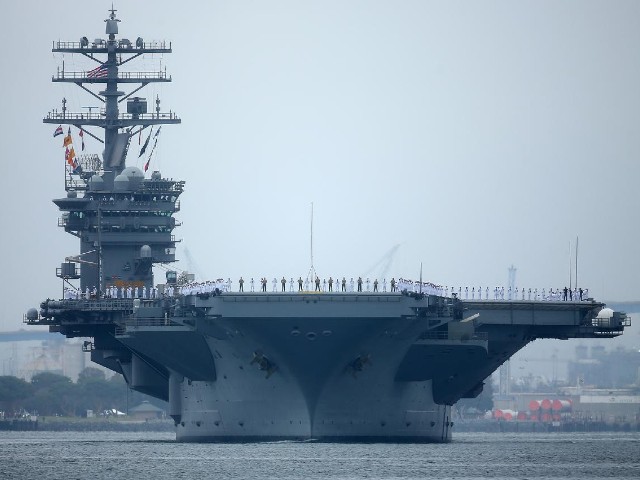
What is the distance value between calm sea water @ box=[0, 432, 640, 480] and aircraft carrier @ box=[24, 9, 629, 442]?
4.98ft

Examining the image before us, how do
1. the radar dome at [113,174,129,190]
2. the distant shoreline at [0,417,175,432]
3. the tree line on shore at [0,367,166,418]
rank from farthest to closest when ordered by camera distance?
1. the tree line on shore at [0,367,166,418]
2. the distant shoreline at [0,417,175,432]
3. the radar dome at [113,174,129,190]

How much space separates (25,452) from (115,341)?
1112 centimetres

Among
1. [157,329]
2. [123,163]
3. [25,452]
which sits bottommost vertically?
[25,452]

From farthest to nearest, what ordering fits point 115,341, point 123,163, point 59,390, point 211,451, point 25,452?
point 59,390
point 123,163
point 115,341
point 25,452
point 211,451

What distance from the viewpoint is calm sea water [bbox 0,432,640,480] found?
60.8 metres

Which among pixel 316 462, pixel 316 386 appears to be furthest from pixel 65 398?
pixel 316 462

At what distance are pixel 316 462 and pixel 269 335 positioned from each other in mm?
8691

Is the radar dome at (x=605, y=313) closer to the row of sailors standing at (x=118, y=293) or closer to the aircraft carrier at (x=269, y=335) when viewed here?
the aircraft carrier at (x=269, y=335)

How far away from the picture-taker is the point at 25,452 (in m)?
79.4

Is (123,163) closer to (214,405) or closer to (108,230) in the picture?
(108,230)

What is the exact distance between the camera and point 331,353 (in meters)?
73.9

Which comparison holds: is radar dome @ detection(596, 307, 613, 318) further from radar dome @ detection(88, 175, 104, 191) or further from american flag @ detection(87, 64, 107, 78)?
american flag @ detection(87, 64, 107, 78)

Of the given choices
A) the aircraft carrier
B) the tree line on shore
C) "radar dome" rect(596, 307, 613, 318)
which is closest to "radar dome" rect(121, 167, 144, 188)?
the aircraft carrier

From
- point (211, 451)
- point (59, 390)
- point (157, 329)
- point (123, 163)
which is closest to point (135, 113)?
point (123, 163)
